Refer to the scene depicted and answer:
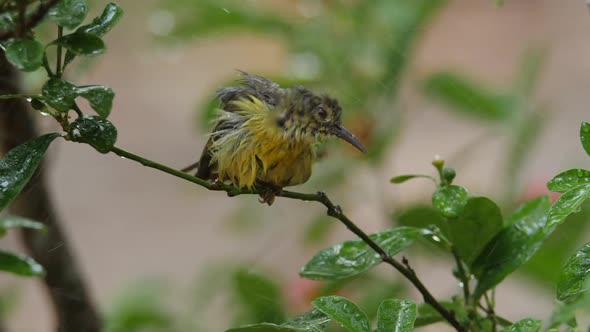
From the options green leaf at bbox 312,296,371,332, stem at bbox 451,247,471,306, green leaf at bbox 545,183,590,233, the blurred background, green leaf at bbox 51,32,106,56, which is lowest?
the blurred background

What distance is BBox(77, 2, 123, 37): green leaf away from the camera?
1.57 feet

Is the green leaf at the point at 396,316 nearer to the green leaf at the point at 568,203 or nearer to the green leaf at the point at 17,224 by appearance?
the green leaf at the point at 568,203

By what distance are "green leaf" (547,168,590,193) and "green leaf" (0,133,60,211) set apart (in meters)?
0.28

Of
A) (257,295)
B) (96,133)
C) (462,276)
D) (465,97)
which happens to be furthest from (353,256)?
(465,97)

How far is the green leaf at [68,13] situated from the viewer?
446 mm

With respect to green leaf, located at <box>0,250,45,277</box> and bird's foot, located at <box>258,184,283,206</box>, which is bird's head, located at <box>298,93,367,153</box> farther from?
green leaf, located at <box>0,250,45,277</box>

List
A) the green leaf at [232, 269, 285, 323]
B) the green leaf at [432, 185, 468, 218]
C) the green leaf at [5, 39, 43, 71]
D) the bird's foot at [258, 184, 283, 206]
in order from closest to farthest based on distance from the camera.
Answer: the green leaf at [5, 39, 43, 71]
the green leaf at [432, 185, 468, 218]
the bird's foot at [258, 184, 283, 206]
the green leaf at [232, 269, 285, 323]

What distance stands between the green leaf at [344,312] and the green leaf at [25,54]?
0.19 m

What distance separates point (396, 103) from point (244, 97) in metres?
0.57

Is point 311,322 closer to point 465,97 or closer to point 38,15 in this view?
point 38,15

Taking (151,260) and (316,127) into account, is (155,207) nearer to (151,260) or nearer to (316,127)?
(151,260)

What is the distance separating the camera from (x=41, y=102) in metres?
0.49

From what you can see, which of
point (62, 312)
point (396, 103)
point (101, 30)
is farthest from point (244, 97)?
point (396, 103)

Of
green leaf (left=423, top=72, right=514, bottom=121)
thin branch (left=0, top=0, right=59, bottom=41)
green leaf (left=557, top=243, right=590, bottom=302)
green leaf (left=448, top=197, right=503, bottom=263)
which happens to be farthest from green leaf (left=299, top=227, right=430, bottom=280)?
green leaf (left=423, top=72, right=514, bottom=121)
